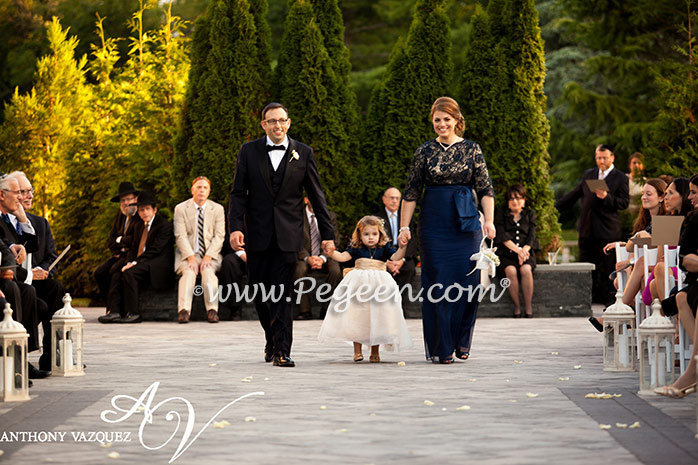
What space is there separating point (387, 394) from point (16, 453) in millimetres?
2831

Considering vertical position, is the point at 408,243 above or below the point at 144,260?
above

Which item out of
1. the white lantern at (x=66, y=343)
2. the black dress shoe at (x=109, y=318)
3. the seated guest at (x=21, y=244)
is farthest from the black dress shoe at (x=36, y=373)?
the black dress shoe at (x=109, y=318)

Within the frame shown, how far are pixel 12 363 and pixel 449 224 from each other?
4.09 metres

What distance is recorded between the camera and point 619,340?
9.01 metres

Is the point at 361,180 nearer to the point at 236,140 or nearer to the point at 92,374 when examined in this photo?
the point at 236,140

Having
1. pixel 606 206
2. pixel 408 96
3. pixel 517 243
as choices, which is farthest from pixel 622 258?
pixel 408 96

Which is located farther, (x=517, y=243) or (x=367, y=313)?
(x=517, y=243)

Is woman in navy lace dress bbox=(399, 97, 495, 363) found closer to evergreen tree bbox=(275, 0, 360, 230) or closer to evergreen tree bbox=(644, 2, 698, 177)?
evergreen tree bbox=(644, 2, 698, 177)

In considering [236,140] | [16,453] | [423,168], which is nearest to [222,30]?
[236,140]

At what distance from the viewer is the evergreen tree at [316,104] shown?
17.3 meters

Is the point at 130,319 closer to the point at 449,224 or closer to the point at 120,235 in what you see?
the point at 120,235

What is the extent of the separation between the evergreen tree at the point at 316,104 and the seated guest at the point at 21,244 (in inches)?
321

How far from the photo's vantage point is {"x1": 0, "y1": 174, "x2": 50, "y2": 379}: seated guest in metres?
8.77

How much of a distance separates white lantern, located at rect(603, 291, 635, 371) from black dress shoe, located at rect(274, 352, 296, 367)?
2598mm
